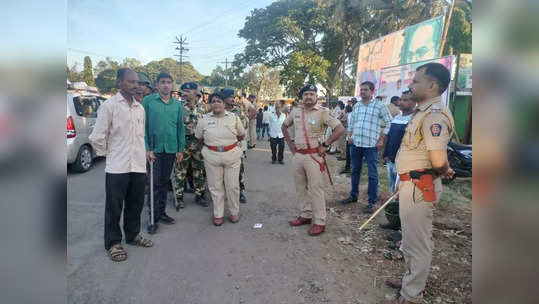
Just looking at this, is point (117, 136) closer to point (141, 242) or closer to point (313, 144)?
point (141, 242)

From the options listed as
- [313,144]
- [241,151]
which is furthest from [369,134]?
[241,151]

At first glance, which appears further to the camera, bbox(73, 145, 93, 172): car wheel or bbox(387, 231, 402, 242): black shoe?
bbox(73, 145, 93, 172): car wheel

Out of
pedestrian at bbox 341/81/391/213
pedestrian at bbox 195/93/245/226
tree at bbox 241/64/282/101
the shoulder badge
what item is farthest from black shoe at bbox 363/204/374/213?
tree at bbox 241/64/282/101

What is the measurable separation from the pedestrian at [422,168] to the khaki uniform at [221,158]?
2.30m

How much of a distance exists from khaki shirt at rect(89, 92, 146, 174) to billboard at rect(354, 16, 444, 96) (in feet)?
29.9

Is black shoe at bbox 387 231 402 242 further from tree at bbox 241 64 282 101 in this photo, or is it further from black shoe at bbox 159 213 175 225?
tree at bbox 241 64 282 101

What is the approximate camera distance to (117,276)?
9.03ft

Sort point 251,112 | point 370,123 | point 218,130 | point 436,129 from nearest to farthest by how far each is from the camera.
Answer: point 436,129, point 218,130, point 370,123, point 251,112

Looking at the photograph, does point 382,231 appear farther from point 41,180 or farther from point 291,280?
point 41,180

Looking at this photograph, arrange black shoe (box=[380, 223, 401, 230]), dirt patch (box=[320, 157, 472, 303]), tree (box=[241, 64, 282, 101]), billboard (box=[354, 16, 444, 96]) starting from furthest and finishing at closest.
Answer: tree (box=[241, 64, 282, 101]) → billboard (box=[354, 16, 444, 96]) → black shoe (box=[380, 223, 401, 230]) → dirt patch (box=[320, 157, 472, 303])

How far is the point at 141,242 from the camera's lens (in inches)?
132

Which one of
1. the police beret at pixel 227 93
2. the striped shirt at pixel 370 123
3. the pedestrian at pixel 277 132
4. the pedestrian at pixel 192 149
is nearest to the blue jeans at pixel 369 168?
the striped shirt at pixel 370 123

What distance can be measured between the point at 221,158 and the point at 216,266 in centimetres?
150

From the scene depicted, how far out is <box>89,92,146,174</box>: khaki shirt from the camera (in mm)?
2910
